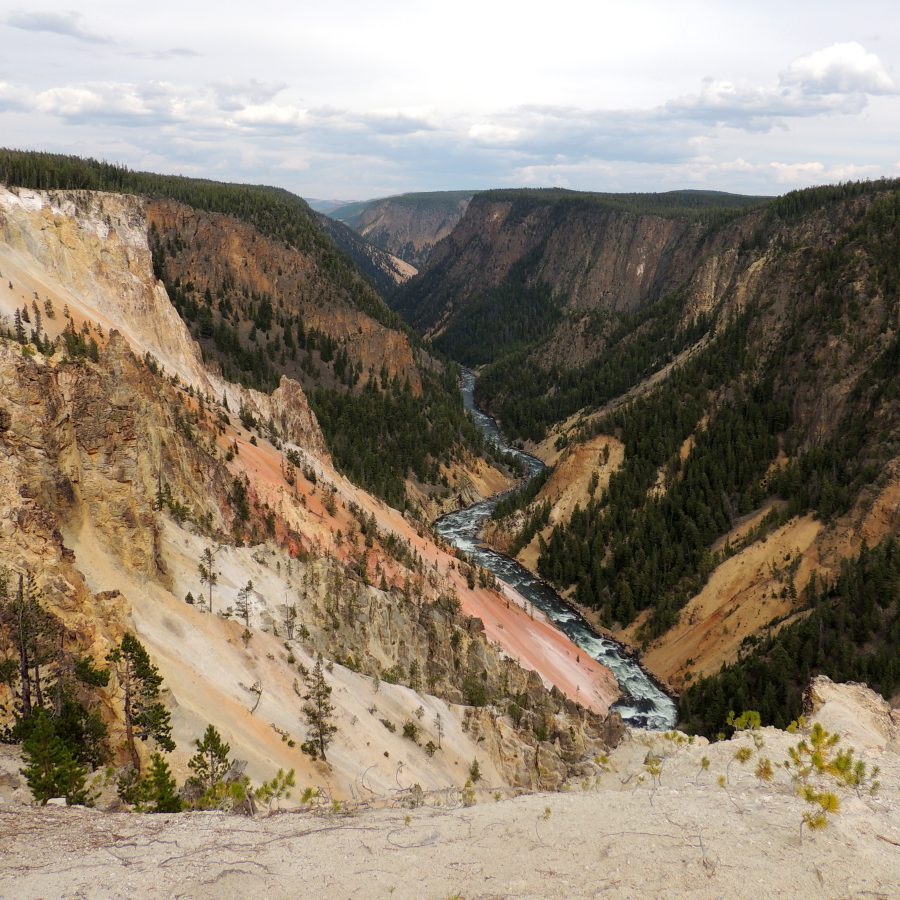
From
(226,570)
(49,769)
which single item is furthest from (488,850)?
(226,570)

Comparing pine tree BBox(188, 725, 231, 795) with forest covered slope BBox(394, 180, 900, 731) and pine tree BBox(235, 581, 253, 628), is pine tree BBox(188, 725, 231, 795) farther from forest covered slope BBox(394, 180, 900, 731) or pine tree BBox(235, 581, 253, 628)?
forest covered slope BBox(394, 180, 900, 731)

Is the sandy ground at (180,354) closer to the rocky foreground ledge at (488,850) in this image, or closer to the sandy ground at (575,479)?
the sandy ground at (575,479)

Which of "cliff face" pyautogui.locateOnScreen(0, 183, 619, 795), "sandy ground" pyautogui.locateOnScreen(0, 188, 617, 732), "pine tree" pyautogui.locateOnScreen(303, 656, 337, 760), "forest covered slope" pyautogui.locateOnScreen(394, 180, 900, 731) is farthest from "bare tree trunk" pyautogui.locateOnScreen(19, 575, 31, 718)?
"forest covered slope" pyautogui.locateOnScreen(394, 180, 900, 731)

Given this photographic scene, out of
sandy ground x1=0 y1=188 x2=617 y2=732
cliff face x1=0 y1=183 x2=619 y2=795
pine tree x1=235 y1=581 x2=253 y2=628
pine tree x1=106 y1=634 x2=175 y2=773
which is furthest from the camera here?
sandy ground x1=0 y1=188 x2=617 y2=732

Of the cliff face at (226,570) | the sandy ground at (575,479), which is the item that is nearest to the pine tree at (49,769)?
the cliff face at (226,570)

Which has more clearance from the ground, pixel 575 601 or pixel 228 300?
pixel 228 300

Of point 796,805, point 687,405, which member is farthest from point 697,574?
A: point 796,805

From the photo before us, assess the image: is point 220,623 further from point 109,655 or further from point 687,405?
point 687,405

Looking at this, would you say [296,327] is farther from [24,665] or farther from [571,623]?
[24,665]
